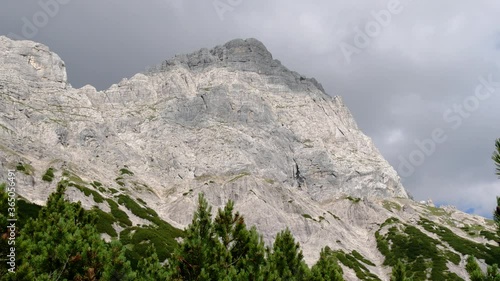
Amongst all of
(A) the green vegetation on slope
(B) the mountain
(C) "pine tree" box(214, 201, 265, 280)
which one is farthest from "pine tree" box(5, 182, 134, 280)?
(A) the green vegetation on slope

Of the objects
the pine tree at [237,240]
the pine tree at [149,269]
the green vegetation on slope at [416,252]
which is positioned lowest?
the pine tree at [149,269]

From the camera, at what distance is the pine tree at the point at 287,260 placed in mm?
26834

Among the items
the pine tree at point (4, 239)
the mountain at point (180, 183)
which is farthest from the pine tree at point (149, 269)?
the mountain at point (180, 183)

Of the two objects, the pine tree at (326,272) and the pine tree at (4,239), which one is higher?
the pine tree at (326,272)

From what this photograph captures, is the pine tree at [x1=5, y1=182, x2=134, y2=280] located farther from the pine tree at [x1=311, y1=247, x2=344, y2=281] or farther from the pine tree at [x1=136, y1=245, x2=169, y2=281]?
the pine tree at [x1=311, y1=247, x2=344, y2=281]

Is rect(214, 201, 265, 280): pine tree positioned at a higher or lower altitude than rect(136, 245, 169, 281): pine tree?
higher

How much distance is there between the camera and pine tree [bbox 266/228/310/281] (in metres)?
26.8

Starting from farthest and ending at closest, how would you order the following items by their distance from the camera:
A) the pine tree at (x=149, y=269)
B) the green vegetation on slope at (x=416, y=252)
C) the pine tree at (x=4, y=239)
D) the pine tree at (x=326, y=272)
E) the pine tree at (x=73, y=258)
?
the green vegetation on slope at (x=416, y=252)
the pine tree at (x=326, y=272)
the pine tree at (x=149, y=269)
the pine tree at (x=73, y=258)
the pine tree at (x=4, y=239)

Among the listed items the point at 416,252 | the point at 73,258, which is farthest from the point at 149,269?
the point at 416,252

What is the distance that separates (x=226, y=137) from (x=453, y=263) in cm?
11697

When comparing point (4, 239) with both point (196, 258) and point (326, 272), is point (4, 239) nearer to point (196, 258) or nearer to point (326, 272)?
point (196, 258)

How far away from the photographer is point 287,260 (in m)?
28.5

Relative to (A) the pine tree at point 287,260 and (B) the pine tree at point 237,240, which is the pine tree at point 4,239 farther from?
(A) the pine tree at point 287,260

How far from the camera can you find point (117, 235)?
81.7m
